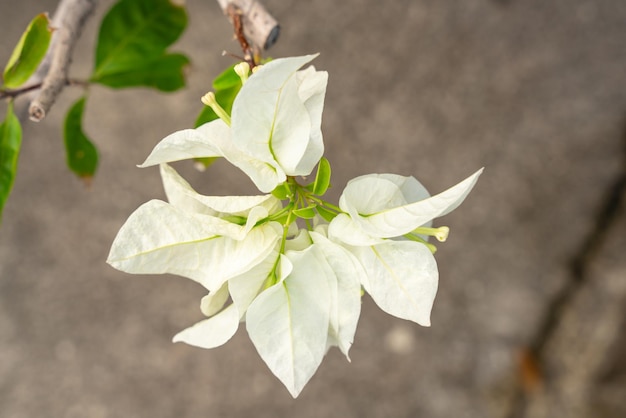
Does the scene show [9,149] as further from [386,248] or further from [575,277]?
[575,277]

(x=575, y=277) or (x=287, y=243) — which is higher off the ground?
(x=287, y=243)

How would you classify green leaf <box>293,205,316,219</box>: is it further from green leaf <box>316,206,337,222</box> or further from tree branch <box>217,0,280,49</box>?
tree branch <box>217,0,280,49</box>

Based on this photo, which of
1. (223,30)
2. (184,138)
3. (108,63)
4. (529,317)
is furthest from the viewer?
(529,317)

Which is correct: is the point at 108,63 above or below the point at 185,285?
above

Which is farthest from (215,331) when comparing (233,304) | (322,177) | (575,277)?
(575,277)

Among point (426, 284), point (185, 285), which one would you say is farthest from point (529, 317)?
point (426, 284)

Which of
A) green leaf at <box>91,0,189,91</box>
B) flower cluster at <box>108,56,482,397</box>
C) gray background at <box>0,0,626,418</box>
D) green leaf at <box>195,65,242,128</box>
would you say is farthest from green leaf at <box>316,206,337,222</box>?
gray background at <box>0,0,626,418</box>

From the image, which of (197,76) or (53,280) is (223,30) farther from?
(53,280)
